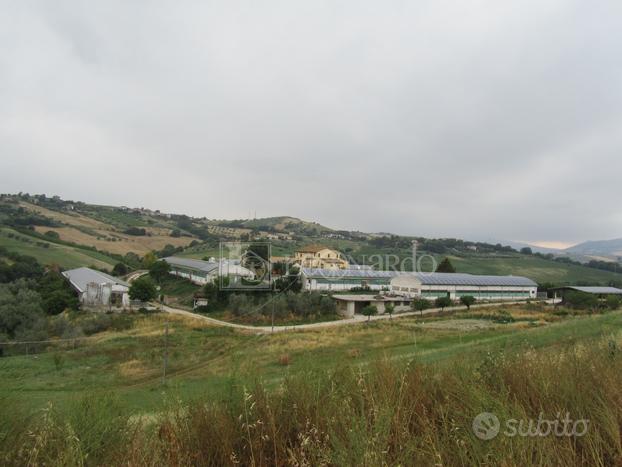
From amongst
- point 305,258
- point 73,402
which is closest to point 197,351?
point 73,402

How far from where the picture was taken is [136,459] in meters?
2.31

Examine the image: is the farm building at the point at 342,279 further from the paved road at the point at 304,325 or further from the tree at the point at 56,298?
the tree at the point at 56,298

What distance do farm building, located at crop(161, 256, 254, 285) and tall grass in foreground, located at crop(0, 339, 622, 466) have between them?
4324 cm

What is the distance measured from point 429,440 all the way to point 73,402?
282cm

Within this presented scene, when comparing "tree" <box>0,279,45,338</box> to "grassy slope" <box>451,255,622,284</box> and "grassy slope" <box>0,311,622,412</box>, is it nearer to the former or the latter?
"grassy slope" <box>0,311,622,412</box>

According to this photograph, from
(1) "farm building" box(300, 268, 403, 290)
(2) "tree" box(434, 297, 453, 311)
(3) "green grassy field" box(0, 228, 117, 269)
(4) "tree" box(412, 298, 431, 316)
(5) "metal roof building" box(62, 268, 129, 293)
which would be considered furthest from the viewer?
(3) "green grassy field" box(0, 228, 117, 269)

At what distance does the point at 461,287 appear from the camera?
157ft

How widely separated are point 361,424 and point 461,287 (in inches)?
1962

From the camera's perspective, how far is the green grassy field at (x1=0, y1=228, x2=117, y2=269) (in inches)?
2421

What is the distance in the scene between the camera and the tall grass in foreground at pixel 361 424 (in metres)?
2.13

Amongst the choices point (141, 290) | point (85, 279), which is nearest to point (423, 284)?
point (141, 290)

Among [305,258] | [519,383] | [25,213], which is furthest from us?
[25,213]

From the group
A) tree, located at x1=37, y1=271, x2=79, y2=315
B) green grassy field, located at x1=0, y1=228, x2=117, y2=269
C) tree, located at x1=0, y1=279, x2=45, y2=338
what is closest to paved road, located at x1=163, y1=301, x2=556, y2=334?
tree, located at x1=37, y1=271, x2=79, y2=315

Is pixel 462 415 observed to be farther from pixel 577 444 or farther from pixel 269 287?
pixel 269 287
